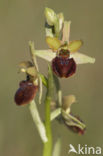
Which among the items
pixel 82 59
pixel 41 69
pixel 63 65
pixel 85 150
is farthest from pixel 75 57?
pixel 41 69

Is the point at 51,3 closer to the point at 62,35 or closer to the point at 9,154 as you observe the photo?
the point at 9,154

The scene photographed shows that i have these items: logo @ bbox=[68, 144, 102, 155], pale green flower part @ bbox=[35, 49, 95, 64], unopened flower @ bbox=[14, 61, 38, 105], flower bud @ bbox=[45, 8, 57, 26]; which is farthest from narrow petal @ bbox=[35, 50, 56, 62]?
logo @ bbox=[68, 144, 102, 155]

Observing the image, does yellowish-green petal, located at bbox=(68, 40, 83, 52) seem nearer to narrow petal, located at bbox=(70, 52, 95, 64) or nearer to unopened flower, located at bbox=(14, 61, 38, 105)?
narrow petal, located at bbox=(70, 52, 95, 64)

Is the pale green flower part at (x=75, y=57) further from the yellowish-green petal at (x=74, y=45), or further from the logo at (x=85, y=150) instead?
the logo at (x=85, y=150)

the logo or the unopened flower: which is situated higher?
the unopened flower

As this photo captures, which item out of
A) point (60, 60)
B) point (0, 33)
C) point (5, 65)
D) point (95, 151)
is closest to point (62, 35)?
point (60, 60)

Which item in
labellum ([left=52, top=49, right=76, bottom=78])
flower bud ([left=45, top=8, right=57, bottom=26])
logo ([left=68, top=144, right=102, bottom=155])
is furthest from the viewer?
logo ([left=68, top=144, right=102, bottom=155])
